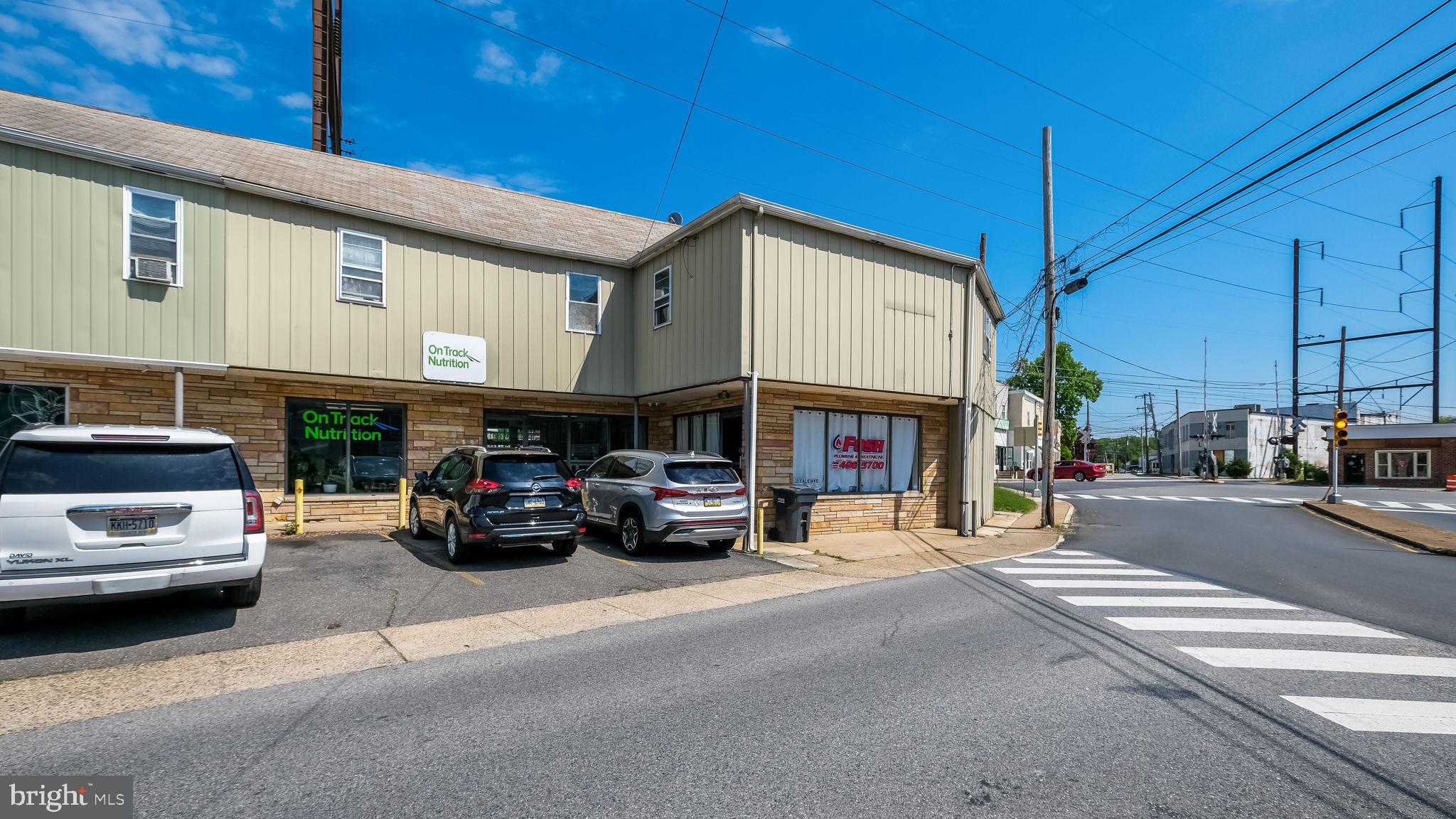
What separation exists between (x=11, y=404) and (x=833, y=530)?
47.4 feet

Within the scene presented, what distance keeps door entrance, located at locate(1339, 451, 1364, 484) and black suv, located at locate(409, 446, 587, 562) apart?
5631 cm

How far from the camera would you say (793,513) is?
14.0 meters

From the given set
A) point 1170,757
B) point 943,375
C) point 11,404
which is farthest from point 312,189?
point 1170,757

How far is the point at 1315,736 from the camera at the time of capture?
A: 459cm

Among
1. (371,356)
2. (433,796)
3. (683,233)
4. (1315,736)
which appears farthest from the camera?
(683,233)

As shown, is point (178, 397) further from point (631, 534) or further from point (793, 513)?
point (793, 513)

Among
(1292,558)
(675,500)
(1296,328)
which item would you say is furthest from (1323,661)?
(1296,328)

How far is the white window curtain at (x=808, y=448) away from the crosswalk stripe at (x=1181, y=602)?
6.84 metres

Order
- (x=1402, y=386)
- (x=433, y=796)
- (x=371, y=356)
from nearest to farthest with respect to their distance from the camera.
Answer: (x=433, y=796) → (x=371, y=356) → (x=1402, y=386)

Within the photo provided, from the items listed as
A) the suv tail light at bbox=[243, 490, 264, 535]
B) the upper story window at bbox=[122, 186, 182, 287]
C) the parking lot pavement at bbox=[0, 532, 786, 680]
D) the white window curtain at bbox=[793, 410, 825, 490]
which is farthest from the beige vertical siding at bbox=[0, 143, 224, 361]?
the white window curtain at bbox=[793, 410, 825, 490]

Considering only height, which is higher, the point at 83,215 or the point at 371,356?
the point at 83,215

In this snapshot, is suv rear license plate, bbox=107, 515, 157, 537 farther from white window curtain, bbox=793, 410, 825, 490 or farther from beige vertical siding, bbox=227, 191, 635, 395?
white window curtain, bbox=793, 410, 825, 490

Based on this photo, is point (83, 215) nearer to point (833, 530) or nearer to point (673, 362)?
point (673, 362)
